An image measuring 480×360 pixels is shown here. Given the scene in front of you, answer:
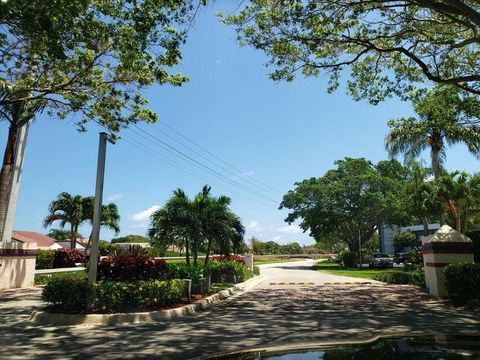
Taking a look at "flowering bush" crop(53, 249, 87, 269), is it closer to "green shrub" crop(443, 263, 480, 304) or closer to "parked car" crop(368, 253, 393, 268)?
"green shrub" crop(443, 263, 480, 304)

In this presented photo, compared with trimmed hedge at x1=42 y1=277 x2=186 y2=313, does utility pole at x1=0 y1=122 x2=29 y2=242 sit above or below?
above

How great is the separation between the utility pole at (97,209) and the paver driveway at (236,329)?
1.86 meters

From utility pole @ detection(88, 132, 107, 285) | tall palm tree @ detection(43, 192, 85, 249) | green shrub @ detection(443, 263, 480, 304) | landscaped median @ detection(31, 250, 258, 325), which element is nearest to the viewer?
landscaped median @ detection(31, 250, 258, 325)

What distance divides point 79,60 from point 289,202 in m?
39.8

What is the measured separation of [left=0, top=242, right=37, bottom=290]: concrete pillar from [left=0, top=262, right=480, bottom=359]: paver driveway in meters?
3.34

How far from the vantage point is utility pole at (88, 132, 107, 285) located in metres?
11.6

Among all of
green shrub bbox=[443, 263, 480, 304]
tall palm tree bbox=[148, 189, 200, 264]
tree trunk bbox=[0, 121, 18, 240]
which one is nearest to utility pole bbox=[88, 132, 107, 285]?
tall palm tree bbox=[148, 189, 200, 264]

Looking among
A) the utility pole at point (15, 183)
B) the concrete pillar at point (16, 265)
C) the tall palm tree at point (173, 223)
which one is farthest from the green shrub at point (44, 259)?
the tall palm tree at point (173, 223)

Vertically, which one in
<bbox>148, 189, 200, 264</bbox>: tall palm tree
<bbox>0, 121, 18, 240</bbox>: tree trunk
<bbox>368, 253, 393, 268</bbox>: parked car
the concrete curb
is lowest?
the concrete curb

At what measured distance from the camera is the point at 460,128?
1798 centimetres

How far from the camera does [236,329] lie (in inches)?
393

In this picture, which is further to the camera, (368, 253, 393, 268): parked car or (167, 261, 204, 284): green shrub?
(368, 253, 393, 268): parked car

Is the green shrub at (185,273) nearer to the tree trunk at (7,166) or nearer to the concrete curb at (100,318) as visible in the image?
the concrete curb at (100,318)

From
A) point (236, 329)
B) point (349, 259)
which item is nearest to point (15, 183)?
point (236, 329)
